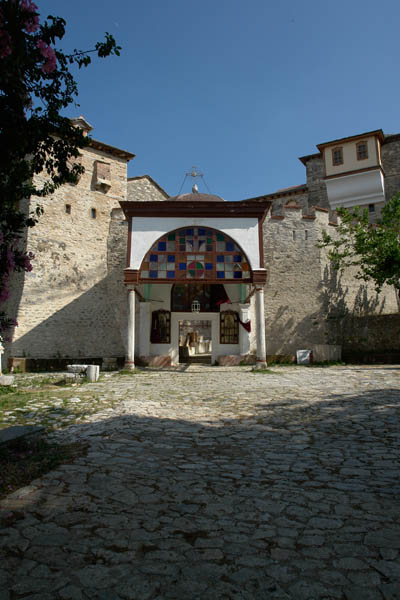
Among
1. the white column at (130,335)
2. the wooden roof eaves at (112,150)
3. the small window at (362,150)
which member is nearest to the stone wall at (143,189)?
the wooden roof eaves at (112,150)

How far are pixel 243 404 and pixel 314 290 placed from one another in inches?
546

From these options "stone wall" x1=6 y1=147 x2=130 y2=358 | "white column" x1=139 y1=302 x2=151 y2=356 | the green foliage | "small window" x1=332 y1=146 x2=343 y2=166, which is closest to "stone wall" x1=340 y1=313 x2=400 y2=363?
the green foliage

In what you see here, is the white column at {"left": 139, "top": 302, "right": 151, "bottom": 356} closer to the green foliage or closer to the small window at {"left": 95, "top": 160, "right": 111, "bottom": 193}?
the small window at {"left": 95, "top": 160, "right": 111, "bottom": 193}

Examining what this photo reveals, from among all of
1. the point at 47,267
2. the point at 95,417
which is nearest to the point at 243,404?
the point at 95,417

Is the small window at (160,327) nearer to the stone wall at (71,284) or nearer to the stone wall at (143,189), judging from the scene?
the stone wall at (71,284)

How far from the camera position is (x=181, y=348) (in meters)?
25.9

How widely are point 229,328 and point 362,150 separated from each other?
16717 millimetres

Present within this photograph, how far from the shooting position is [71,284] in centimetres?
2005

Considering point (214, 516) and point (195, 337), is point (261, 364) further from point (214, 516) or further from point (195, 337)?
point (195, 337)

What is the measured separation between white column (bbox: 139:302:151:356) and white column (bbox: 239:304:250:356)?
15.4ft

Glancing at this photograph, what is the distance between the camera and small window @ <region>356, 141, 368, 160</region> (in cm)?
2611

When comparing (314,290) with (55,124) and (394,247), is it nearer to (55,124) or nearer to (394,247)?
(394,247)

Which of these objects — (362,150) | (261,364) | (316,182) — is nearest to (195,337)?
(261,364)

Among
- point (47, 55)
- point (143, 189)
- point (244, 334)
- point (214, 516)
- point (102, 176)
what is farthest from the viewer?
point (143, 189)
